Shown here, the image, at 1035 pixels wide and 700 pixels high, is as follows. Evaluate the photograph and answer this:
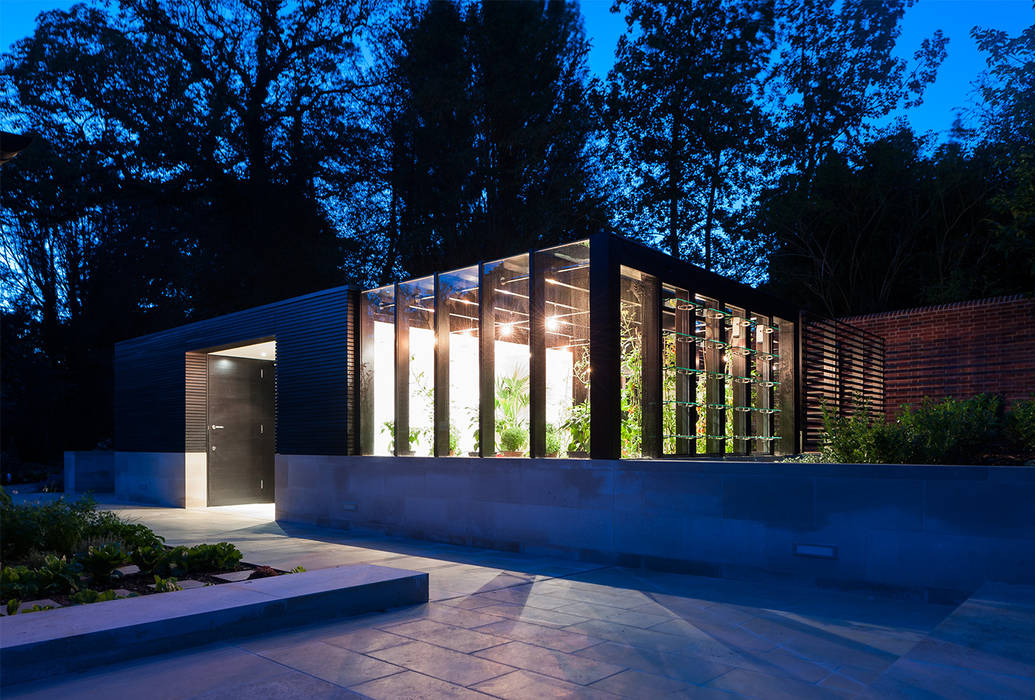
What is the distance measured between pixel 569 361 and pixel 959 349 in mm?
8768

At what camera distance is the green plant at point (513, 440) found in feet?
30.3

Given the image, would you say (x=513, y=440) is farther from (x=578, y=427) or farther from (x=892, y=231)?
(x=892, y=231)

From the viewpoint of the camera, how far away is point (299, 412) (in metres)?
12.3

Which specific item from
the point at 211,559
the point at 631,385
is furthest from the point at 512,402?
the point at 211,559

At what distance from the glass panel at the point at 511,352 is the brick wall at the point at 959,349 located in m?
8.61

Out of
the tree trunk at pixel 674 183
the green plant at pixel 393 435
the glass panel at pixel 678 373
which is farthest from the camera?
the tree trunk at pixel 674 183

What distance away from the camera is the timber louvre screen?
12523 millimetres

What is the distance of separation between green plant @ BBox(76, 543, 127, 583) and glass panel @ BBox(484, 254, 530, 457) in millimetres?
4573

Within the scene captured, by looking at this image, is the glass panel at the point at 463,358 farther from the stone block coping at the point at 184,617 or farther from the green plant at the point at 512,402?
the stone block coping at the point at 184,617

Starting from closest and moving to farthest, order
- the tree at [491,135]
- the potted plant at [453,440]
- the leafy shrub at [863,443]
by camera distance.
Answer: the leafy shrub at [863,443], the potted plant at [453,440], the tree at [491,135]

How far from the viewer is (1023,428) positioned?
7215 mm

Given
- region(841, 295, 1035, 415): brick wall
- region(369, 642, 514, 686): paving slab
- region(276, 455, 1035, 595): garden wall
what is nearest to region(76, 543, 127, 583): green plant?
region(369, 642, 514, 686): paving slab

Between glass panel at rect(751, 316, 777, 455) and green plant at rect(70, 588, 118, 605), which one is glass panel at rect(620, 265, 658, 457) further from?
green plant at rect(70, 588, 118, 605)

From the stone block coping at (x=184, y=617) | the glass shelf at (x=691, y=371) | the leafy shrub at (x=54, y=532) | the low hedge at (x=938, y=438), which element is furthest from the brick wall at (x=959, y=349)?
the leafy shrub at (x=54, y=532)
